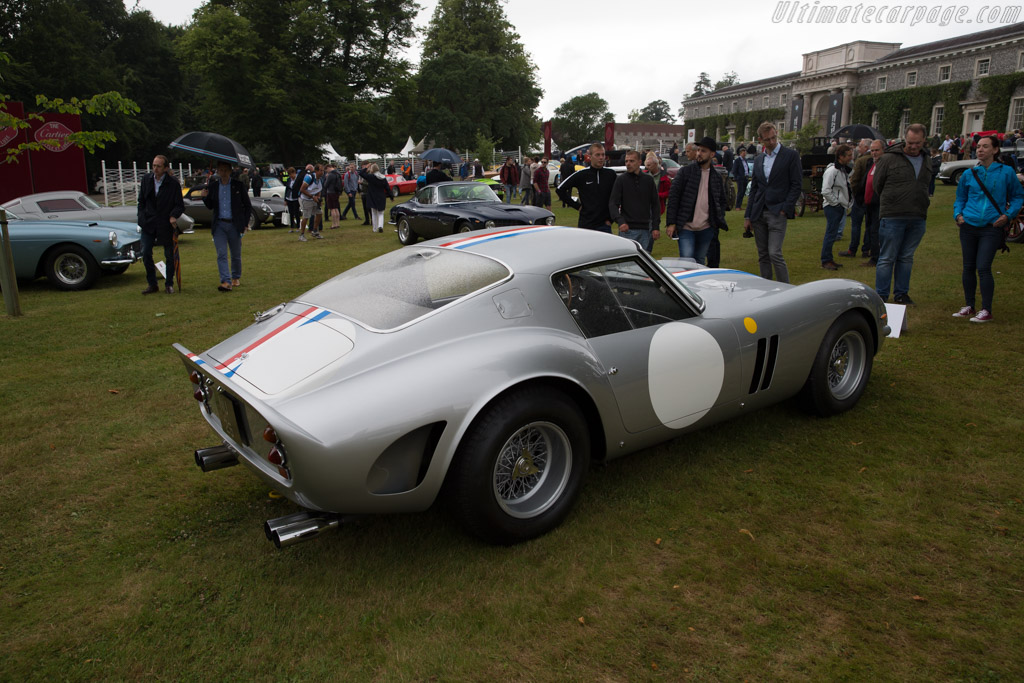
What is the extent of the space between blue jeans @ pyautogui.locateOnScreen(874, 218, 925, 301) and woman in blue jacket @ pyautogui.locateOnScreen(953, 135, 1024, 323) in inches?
17.6

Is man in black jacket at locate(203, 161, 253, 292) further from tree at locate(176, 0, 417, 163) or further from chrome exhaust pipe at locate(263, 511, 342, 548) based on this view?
tree at locate(176, 0, 417, 163)

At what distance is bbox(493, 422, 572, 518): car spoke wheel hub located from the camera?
308 cm

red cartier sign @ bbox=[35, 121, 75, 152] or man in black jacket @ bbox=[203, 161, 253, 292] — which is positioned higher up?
red cartier sign @ bbox=[35, 121, 75, 152]

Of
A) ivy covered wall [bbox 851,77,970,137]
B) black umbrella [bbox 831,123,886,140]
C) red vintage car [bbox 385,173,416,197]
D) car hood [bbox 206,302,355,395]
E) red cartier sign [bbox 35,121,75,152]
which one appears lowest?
car hood [bbox 206,302,355,395]

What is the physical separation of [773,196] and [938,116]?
64.8 metres

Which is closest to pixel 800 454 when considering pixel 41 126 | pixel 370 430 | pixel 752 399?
pixel 752 399

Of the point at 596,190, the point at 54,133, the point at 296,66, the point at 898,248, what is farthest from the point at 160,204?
the point at 296,66

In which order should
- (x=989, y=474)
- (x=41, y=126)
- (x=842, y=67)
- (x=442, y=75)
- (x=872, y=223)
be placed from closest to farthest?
1. (x=989, y=474)
2. (x=872, y=223)
3. (x=41, y=126)
4. (x=442, y=75)
5. (x=842, y=67)

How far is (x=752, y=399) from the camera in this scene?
13.1 feet

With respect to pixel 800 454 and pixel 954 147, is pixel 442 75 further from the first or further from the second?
pixel 800 454

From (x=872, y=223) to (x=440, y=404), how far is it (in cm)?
922

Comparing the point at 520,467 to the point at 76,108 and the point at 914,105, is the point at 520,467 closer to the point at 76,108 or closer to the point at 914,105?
the point at 76,108

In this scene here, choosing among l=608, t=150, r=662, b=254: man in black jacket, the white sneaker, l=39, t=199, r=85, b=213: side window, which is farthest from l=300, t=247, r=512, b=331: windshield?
l=39, t=199, r=85, b=213: side window

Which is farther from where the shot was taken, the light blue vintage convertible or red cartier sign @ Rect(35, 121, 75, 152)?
red cartier sign @ Rect(35, 121, 75, 152)
